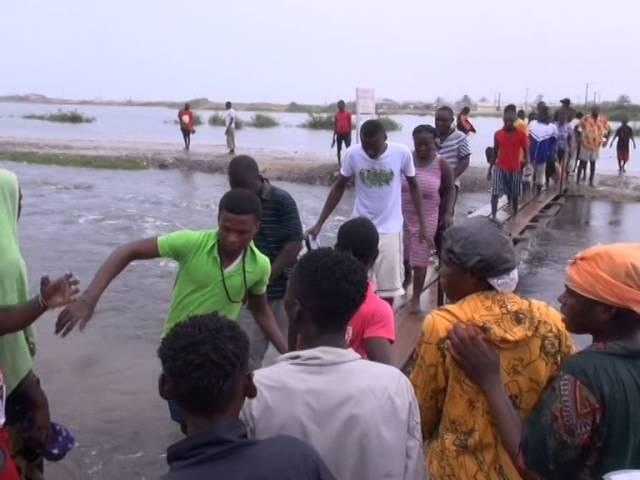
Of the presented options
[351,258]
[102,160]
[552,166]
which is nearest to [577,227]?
[552,166]

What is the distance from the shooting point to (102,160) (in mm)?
25328

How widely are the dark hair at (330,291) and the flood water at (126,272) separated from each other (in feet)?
9.99

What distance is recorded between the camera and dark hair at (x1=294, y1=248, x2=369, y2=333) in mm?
2283

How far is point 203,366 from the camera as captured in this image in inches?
70.2

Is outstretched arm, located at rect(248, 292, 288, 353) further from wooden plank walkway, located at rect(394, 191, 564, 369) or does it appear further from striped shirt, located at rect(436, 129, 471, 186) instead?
striped shirt, located at rect(436, 129, 471, 186)

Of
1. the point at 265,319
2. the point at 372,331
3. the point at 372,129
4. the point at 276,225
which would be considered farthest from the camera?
the point at 372,129

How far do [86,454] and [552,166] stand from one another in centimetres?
1322

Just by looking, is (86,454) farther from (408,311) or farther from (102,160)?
(102,160)

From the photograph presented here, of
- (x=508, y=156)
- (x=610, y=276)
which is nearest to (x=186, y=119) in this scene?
(x=508, y=156)

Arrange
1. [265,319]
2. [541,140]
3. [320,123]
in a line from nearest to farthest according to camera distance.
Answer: [265,319]
[541,140]
[320,123]

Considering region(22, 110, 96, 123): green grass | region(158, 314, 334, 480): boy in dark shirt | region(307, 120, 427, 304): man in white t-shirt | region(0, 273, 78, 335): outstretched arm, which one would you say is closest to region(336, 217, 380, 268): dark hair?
region(0, 273, 78, 335): outstretched arm

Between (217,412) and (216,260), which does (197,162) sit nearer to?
(216,260)

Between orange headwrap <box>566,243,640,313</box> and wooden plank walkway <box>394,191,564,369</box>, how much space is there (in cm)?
261

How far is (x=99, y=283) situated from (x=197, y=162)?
21.3 m
